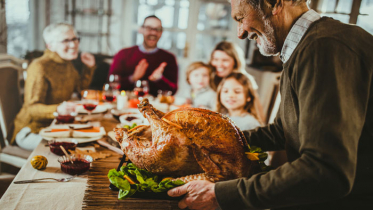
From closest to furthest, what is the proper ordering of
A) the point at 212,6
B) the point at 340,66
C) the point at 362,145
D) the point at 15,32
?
the point at 340,66 → the point at 362,145 → the point at 15,32 → the point at 212,6

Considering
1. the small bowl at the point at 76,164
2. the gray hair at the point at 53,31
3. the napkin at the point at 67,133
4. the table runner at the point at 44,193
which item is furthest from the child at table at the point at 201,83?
the table runner at the point at 44,193

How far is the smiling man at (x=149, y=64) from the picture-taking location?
441 centimetres

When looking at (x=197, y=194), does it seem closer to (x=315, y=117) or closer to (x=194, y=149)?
(x=194, y=149)

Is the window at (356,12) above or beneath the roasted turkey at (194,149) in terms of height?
above

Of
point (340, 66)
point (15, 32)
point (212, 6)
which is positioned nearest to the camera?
point (340, 66)

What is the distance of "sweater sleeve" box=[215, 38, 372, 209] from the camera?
79 centimetres

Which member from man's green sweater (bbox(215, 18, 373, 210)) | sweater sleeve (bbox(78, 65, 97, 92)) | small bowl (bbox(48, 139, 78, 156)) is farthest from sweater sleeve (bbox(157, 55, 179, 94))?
man's green sweater (bbox(215, 18, 373, 210))

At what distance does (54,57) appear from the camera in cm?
341

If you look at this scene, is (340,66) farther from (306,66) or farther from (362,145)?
(362,145)

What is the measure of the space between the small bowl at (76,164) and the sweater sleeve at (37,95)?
184 centimetres

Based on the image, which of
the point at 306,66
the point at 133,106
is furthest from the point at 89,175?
the point at 133,106

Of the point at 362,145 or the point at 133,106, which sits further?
the point at 133,106

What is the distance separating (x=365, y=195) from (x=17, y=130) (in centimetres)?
313

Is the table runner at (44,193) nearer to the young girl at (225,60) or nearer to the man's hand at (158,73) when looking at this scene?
the young girl at (225,60)
